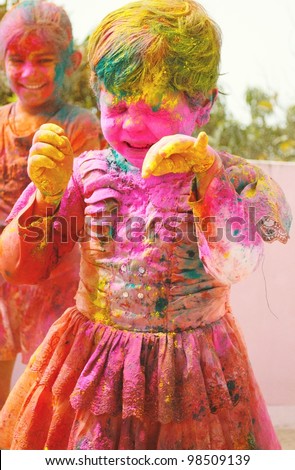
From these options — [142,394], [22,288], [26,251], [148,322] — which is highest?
[26,251]

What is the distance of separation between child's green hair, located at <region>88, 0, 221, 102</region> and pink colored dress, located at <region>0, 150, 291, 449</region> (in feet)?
0.51

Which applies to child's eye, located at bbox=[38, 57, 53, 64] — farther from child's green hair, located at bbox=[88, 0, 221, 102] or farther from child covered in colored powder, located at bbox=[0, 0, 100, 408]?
child's green hair, located at bbox=[88, 0, 221, 102]

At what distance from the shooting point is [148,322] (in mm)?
1307

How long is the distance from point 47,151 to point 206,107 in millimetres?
322

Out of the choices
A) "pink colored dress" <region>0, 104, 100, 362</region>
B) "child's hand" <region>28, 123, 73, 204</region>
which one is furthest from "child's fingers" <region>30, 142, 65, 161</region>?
"pink colored dress" <region>0, 104, 100, 362</region>

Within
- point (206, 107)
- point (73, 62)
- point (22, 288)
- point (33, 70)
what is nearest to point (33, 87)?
point (33, 70)

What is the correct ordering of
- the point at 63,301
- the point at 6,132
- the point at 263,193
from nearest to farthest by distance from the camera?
the point at 263,193 → the point at 63,301 → the point at 6,132

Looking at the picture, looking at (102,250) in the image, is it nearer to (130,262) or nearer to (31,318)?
(130,262)

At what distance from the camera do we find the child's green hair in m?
1.24

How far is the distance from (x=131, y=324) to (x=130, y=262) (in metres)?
0.11

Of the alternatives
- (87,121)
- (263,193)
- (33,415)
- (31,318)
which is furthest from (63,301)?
(263,193)

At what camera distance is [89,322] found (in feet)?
4.43

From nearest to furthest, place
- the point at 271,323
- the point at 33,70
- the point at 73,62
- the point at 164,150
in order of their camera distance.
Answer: the point at 164,150
the point at 33,70
the point at 73,62
the point at 271,323

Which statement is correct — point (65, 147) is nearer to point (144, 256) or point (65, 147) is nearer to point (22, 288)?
point (144, 256)
